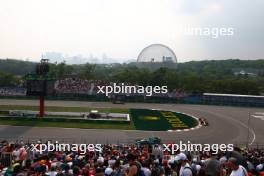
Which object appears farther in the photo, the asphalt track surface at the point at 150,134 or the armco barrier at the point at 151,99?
the armco barrier at the point at 151,99

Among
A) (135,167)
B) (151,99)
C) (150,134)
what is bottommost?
(150,134)

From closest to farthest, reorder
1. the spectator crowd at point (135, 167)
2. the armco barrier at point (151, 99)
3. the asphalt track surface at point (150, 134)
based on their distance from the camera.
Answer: the spectator crowd at point (135, 167) < the asphalt track surface at point (150, 134) < the armco barrier at point (151, 99)

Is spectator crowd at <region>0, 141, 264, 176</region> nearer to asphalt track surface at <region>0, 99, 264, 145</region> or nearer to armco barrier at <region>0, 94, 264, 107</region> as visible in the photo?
asphalt track surface at <region>0, 99, 264, 145</region>

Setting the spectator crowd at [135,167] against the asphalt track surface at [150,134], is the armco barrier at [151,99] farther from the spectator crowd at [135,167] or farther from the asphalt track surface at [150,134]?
the spectator crowd at [135,167]

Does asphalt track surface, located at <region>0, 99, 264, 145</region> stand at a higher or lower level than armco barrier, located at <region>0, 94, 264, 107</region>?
lower

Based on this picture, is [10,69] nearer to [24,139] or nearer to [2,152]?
[24,139]

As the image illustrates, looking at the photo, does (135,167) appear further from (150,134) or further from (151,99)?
(151,99)

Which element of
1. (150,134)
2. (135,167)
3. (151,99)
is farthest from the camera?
(151,99)

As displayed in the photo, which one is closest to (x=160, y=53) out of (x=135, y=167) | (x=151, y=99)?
(x=151, y=99)

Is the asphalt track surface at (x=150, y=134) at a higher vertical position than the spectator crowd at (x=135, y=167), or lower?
lower

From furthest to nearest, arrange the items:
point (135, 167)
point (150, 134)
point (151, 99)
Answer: point (151, 99), point (150, 134), point (135, 167)

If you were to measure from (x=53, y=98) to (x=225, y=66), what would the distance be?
346ft

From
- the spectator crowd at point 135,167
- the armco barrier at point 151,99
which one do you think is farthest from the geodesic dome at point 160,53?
the spectator crowd at point 135,167

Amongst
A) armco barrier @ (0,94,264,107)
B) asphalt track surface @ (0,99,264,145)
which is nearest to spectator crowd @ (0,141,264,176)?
asphalt track surface @ (0,99,264,145)
